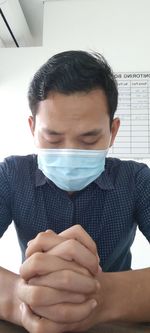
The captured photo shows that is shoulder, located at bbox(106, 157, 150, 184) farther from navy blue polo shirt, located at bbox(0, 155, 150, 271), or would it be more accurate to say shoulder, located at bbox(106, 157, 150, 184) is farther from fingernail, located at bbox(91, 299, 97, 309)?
fingernail, located at bbox(91, 299, 97, 309)

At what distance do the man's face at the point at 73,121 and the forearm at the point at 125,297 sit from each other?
0.35m

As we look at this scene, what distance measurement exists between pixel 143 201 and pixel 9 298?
0.50 meters

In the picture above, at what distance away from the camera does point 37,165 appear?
107 centimetres

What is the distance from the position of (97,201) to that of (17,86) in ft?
4.32

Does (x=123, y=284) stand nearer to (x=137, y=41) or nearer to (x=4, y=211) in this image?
(x=4, y=211)

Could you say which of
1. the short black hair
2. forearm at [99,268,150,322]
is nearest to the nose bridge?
the short black hair

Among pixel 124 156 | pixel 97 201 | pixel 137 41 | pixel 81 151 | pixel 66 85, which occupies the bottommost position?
pixel 124 156

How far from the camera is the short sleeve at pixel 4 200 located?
96cm

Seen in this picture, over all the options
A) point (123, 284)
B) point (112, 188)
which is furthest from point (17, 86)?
point (123, 284)

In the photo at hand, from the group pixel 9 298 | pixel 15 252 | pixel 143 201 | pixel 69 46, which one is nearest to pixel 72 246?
pixel 9 298

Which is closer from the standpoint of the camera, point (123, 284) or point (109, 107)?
point (123, 284)

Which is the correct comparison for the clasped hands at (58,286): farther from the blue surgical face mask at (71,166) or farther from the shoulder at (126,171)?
the shoulder at (126,171)

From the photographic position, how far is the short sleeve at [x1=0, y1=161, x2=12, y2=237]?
3.16ft

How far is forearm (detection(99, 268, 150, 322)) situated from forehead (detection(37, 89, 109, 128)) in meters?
0.38
